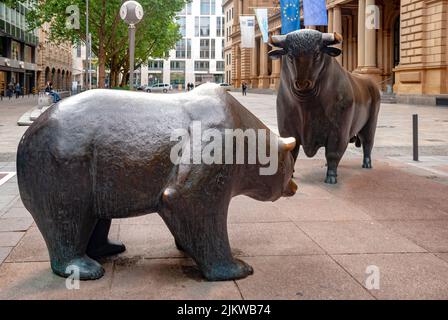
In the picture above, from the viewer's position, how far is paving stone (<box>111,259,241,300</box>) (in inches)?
142

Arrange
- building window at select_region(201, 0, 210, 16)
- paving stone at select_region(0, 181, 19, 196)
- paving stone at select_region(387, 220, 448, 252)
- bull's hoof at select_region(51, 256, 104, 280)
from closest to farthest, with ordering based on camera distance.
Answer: bull's hoof at select_region(51, 256, 104, 280), paving stone at select_region(387, 220, 448, 252), paving stone at select_region(0, 181, 19, 196), building window at select_region(201, 0, 210, 16)

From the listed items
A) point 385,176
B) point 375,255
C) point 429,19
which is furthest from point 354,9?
point 375,255

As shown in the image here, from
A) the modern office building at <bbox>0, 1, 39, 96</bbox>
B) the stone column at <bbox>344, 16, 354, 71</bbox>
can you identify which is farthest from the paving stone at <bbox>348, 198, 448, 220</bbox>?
the modern office building at <bbox>0, 1, 39, 96</bbox>

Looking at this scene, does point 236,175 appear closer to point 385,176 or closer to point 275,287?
point 275,287

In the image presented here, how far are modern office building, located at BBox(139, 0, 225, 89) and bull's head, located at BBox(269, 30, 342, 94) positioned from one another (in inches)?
4700

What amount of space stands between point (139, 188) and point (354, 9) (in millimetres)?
50136

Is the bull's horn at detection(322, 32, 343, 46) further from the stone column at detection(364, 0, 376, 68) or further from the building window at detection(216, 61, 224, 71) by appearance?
the building window at detection(216, 61, 224, 71)

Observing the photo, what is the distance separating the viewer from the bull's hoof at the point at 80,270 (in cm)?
385

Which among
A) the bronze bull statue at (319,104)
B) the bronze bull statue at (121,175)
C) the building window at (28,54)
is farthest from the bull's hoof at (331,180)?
the building window at (28,54)

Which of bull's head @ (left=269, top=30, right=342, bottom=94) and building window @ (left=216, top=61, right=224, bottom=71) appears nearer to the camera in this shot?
bull's head @ (left=269, top=30, right=342, bottom=94)

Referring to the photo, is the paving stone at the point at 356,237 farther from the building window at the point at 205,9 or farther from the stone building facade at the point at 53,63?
the building window at the point at 205,9

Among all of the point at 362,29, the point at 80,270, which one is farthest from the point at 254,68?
the point at 80,270

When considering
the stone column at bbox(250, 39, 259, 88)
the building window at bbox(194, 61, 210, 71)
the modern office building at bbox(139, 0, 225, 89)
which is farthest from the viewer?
the building window at bbox(194, 61, 210, 71)

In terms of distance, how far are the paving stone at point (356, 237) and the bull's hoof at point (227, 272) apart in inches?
42.0
